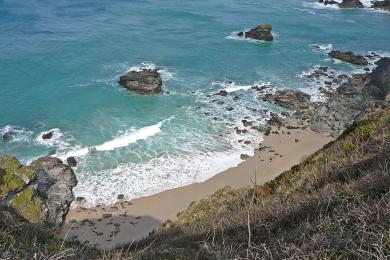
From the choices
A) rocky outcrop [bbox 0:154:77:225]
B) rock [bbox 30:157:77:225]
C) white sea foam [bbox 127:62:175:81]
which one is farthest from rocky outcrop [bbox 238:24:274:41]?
rocky outcrop [bbox 0:154:77:225]

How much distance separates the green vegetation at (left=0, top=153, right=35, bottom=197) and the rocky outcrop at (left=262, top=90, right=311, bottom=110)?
25.0 meters

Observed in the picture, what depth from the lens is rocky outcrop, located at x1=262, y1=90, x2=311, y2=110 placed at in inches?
1678

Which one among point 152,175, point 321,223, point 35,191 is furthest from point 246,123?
point 321,223

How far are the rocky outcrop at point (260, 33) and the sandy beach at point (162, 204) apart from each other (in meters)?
29.0

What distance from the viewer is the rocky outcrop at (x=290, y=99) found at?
42628 millimetres

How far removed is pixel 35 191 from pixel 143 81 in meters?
20.8

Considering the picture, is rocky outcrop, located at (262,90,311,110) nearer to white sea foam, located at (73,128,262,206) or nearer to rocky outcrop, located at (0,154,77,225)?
white sea foam, located at (73,128,262,206)

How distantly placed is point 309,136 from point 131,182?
15957 millimetres

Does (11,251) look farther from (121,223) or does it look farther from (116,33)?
(116,33)

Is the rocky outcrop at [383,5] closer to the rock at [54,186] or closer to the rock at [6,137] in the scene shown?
the rock at [54,186]

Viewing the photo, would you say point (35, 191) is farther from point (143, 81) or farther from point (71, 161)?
point (143, 81)

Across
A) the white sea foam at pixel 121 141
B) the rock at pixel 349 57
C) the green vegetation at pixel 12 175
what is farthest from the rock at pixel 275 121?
the rock at pixel 349 57

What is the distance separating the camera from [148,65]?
51219 mm

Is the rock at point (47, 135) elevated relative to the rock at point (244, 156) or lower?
elevated
